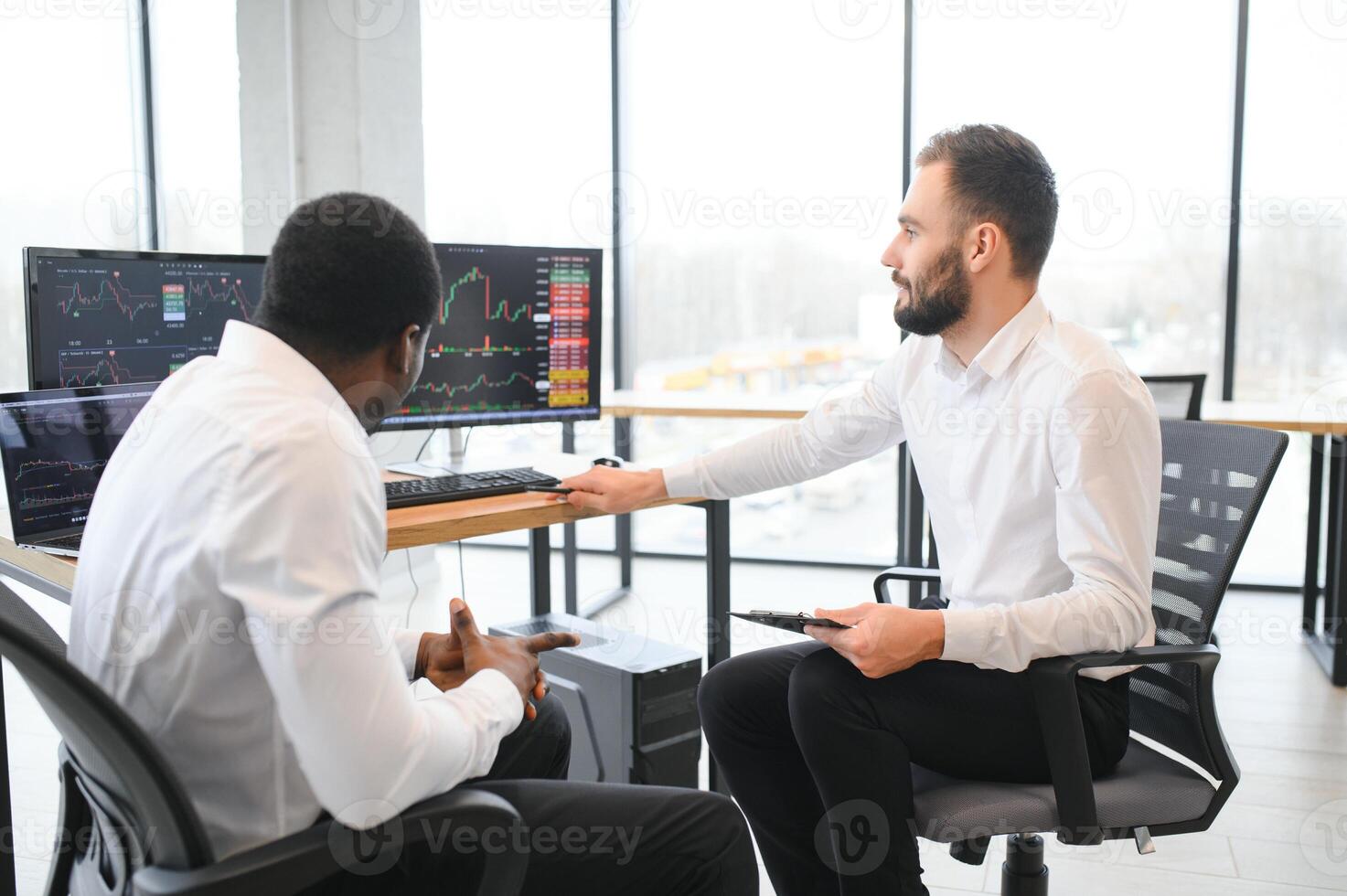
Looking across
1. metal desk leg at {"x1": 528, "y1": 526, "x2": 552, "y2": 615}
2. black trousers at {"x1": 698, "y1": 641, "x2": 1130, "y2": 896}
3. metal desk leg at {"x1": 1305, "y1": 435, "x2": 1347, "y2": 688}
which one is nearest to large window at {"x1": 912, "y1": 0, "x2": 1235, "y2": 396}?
metal desk leg at {"x1": 1305, "y1": 435, "x2": 1347, "y2": 688}

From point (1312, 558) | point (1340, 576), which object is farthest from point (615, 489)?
point (1312, 558)

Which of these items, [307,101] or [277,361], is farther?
[307,101]

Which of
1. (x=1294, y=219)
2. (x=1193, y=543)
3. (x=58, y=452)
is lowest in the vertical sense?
(x=1193, y=543)

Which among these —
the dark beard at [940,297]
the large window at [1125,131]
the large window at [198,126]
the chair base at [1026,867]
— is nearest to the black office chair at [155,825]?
the chair base at [1026,867]

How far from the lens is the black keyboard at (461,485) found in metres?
2.01

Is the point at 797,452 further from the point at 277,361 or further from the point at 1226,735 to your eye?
the point at 1226,735

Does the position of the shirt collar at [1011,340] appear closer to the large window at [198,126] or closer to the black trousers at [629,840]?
the black trousers at [629,840]

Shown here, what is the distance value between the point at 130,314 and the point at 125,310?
0.04ft

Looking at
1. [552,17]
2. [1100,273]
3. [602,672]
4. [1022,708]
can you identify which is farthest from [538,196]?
[1022,708]

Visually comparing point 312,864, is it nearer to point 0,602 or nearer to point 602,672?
point 0,602

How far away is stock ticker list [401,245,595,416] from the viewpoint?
2.37 m

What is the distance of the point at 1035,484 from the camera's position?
58.9 inches

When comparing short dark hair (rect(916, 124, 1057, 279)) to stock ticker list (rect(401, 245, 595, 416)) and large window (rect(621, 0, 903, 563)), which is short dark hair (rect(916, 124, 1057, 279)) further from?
large window (rect(621, 0, 903, 563))

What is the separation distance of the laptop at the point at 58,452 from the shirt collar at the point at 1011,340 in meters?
1.44
